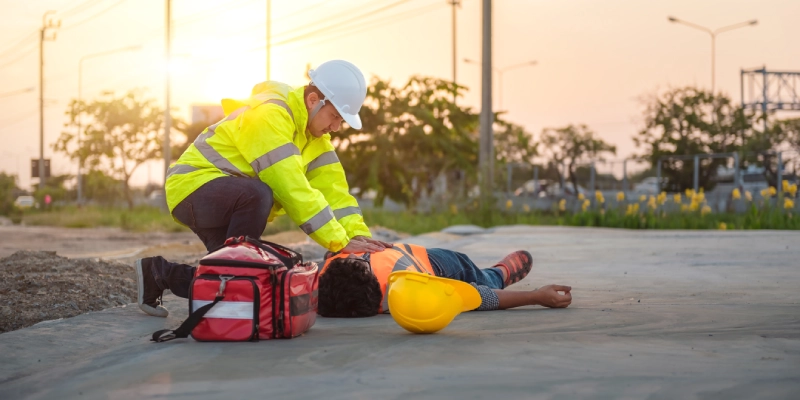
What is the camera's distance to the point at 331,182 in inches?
230

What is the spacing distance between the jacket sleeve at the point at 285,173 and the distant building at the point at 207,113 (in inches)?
1321

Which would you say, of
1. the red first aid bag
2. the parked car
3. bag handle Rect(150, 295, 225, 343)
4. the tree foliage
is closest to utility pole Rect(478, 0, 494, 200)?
the tree foliage

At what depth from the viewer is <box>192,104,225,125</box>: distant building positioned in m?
41.1

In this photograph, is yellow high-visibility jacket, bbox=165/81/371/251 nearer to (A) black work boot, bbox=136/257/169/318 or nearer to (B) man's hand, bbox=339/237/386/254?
(B) man's hand, bbox=339/237/386/254

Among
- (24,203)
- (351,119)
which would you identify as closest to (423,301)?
(351,119)

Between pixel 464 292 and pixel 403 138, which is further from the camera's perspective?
pixel 403 138

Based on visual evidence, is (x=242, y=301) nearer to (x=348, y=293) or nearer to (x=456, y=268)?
(x=348, y=293)

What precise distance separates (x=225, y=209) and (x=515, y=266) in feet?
6.44

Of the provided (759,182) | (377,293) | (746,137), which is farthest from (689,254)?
(746,137)

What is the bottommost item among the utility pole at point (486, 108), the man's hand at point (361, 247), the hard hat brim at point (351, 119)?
the man's hand at point (361, 247)

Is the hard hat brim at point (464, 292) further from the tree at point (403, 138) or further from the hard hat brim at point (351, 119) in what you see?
the tree at point (403, 138)

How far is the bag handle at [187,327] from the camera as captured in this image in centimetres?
415

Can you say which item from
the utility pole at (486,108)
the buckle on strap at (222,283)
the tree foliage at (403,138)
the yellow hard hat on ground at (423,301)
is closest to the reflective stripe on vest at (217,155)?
the buckle on strap at (222,283)

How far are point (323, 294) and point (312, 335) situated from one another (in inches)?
29.1
